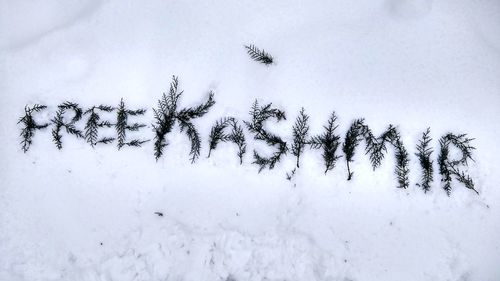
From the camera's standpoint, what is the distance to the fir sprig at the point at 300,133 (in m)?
3.45

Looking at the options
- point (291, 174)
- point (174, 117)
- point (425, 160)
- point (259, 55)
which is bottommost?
point (291, 174)

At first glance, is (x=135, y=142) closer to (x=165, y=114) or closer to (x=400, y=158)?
(x=165, y=114)

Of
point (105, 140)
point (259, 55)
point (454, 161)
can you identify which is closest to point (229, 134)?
point (259, 55)

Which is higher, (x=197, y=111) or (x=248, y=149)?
(x=197, y=111)

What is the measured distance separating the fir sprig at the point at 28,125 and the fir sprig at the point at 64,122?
103 mm

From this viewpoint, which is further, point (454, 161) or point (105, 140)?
point (105, 140)

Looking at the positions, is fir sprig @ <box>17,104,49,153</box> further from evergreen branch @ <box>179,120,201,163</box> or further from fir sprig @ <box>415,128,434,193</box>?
fir sprig @ <box>415,128,434,193</box>

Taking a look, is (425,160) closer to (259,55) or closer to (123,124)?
(259,55)

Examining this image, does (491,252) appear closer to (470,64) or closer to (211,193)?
(470,64)

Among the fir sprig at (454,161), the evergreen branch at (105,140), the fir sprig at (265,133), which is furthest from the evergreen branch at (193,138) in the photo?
the fir sprig at (454,161)

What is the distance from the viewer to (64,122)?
3.53 meters

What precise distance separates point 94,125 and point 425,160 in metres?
2.83

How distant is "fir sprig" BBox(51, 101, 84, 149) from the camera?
11.5 ft

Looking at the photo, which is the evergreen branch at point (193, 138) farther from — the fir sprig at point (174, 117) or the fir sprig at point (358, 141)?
the fir sprig at point (358, 141)
